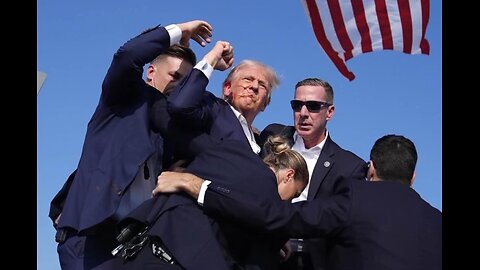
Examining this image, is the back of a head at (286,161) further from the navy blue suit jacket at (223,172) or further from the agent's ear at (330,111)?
the agent's ear at (330,111)

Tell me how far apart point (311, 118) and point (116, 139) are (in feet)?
6.47

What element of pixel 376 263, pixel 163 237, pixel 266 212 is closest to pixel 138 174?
pixel 163 237

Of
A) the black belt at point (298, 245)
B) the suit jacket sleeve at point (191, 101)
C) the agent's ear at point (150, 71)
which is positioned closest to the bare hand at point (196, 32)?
the agent's ear at point (150, 71)

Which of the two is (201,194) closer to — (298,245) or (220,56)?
Answer: (298,245)

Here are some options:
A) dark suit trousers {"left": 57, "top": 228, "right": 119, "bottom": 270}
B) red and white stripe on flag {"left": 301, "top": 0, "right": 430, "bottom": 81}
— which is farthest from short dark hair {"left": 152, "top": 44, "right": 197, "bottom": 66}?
red and white stripe on flag {"left": 301, "top": 0, "right": 430, "bottom": 81}

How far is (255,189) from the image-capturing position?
4387mm

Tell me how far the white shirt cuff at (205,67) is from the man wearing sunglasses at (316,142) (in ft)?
3.58

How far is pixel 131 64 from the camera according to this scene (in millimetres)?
4613

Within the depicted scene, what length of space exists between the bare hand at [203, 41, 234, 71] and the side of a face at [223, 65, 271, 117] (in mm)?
265

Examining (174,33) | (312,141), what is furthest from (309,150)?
(174,33)

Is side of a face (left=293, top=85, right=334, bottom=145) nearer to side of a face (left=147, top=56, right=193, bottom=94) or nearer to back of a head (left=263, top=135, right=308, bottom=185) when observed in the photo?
back of a head (left=263, top=135, right=308, bottom=185)

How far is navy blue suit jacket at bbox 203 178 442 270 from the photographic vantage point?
14.0 ft
